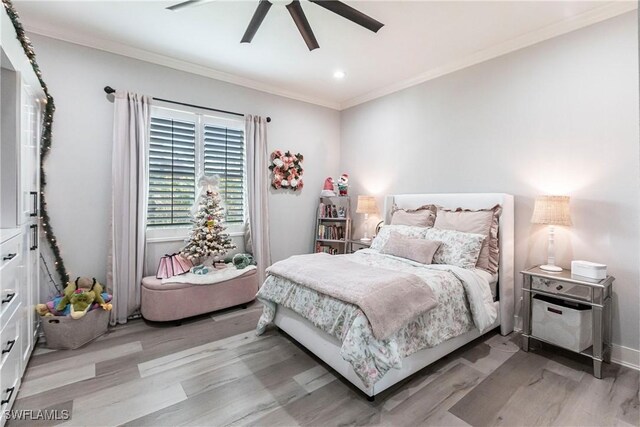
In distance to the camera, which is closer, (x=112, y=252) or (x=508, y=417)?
(x=508, y=417)

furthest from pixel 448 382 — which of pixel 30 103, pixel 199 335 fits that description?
pixel 30 103

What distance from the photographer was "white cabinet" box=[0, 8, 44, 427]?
1.66 m

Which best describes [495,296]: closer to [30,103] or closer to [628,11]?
[628,11]

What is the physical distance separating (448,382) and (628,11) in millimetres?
3178

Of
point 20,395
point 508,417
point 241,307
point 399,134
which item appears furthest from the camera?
point 399,134

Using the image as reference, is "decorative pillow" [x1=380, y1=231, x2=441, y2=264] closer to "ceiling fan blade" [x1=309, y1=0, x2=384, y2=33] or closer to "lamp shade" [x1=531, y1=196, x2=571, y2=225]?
"lamp shade" [x1=531, y1=196, x2=571, y2=225]

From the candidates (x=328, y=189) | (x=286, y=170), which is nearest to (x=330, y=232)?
(x=328, y=189)

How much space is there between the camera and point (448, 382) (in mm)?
2092

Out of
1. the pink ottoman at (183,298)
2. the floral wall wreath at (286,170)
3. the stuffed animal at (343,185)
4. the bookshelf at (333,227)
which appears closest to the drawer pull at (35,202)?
the pink ottoman at (183,298)

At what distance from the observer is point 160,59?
3297 mm

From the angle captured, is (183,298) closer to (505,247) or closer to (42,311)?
(42,311)

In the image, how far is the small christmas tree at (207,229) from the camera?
327 cm

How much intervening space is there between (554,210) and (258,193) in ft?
10.3

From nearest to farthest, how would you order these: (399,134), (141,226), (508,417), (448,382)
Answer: (508,417) < (448,382) < (141,226) < (399,134)
